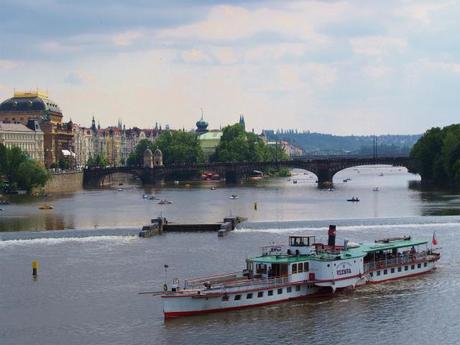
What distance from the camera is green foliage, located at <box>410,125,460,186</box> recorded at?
15450 centimetres

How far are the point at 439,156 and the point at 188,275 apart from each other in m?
111

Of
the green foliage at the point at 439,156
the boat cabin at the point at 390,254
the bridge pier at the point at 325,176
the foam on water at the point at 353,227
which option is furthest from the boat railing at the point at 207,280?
the bridge pier at the point at 325,176

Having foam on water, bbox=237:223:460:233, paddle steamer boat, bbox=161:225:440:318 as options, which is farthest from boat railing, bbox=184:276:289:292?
foam on water, bbox=237:223:460:233

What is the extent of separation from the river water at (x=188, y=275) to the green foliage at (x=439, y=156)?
3454 cm

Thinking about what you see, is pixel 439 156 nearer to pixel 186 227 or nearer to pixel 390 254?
pixel 186 227

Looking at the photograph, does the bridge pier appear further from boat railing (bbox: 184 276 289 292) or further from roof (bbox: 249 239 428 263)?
boat railing (bbox: 184 276 289 292)

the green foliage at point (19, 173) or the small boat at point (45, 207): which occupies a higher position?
the green foliage at point (19, 173)

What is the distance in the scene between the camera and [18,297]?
59250 millimetres

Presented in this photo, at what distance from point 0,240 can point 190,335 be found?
41.3 m

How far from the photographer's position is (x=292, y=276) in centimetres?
5659

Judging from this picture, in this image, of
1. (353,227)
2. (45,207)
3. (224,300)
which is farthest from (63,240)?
(45,207)

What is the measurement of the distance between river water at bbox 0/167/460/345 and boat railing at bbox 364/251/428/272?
1467 millimetres

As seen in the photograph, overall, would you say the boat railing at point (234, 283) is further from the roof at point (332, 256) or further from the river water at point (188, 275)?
the river water at point (188, 275)

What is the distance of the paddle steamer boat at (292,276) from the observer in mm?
53188
